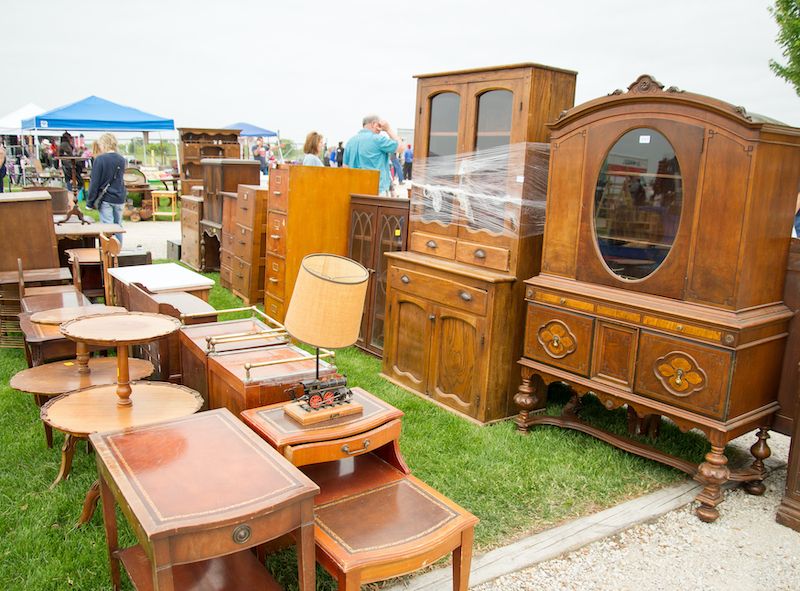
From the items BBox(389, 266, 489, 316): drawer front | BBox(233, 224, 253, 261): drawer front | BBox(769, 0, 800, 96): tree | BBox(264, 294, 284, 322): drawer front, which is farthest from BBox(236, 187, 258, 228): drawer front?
BBox(769, 0, 800, 96): tree

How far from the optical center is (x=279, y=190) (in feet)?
20.1

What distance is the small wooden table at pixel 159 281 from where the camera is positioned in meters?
5.03

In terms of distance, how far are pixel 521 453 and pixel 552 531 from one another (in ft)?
2.66

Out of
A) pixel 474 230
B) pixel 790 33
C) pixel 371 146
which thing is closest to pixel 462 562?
pixel 474 230

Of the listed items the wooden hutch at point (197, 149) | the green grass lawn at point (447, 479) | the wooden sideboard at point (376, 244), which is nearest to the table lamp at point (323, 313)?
the green grass lawn at point (447, 479)

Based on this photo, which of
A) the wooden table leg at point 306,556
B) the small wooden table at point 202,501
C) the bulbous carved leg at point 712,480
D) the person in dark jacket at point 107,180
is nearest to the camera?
the small wooden table at point 202,501

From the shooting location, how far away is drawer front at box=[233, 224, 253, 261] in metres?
7.01

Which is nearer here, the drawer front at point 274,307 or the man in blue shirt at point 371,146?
the drawer front at point 274,307

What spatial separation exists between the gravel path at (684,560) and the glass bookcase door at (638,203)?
1387 millimetres

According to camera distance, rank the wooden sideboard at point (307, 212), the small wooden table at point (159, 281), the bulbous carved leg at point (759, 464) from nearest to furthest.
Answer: the bulbous carved leg at point (759, 464), the small wooden table at point (159, 281), the wooden sideboard at point (307, 212)

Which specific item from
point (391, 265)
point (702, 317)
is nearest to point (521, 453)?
point (702, 317)

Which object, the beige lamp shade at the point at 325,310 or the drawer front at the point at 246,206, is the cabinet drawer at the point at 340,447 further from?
the drawer front at the point at 246,206

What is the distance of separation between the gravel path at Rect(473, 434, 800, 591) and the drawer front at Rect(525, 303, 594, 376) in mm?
996

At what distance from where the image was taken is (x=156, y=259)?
31.6ft
